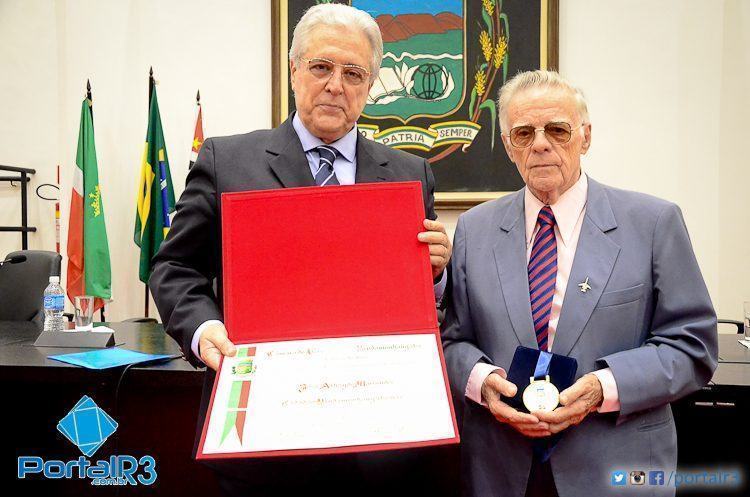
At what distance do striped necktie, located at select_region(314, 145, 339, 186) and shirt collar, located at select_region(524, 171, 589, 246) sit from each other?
47 cm

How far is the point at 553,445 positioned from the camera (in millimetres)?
1288

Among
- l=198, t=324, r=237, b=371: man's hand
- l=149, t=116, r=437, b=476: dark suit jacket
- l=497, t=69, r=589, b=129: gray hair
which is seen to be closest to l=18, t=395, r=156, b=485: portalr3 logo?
l=149, t=116, r=437, b=476: dark suit jacket

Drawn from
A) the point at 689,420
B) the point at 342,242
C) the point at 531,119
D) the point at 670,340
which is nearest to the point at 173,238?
the point at 342,242

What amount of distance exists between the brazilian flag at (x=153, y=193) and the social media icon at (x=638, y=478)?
3.53 meters

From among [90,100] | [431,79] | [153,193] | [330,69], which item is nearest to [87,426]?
[330,69]

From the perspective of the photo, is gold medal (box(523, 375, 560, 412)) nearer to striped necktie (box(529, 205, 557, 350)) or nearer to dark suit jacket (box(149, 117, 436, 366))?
striped necktie (box(529, 205, 557, 350))

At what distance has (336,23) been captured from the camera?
136cm

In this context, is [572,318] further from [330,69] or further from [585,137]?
[330,69]

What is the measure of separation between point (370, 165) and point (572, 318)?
0.55 metres

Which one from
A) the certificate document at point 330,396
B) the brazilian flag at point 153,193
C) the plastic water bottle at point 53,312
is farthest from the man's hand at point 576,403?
the brazilian flag at point 153,193

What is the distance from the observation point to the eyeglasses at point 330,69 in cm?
136

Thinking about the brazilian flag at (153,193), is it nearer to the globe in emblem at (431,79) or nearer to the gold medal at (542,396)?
the globe in emblem at (431,79)

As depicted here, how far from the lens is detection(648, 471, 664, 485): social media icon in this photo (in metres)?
1.27

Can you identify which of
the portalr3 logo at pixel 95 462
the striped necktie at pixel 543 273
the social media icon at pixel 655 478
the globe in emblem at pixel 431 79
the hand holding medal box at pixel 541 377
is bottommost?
the portalr3 logo at pixel 95 462
